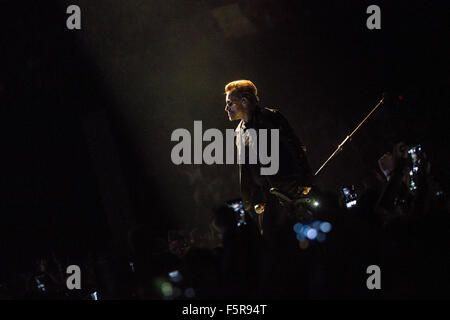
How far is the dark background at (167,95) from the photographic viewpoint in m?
7.39

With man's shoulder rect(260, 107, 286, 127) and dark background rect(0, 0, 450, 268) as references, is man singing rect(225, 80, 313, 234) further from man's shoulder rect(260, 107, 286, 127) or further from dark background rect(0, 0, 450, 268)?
dark background rect(0, 0, 450, 268)

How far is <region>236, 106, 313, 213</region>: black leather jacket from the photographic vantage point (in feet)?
12.9

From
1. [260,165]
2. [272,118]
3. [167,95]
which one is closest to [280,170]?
[260,165]

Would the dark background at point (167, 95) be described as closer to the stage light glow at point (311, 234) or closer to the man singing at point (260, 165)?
the man singing at point (260, 165)

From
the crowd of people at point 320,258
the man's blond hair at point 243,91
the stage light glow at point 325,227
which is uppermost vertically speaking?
the man's blond hair at point 243,91

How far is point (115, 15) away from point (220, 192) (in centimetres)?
377

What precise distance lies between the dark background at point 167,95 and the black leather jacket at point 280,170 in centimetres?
408

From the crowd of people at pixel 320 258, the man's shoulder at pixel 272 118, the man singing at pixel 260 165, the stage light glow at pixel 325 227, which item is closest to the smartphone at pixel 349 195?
the man singing at pixel 260 165

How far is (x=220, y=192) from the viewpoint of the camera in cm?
849

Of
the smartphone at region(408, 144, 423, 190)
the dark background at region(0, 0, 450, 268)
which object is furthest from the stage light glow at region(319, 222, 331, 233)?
the dark background at region(0, 0, 450, 268)

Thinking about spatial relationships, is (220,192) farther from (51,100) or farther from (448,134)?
(448,134)

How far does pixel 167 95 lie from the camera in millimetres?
8320

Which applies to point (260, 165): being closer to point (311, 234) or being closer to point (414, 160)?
point (311, 234)
